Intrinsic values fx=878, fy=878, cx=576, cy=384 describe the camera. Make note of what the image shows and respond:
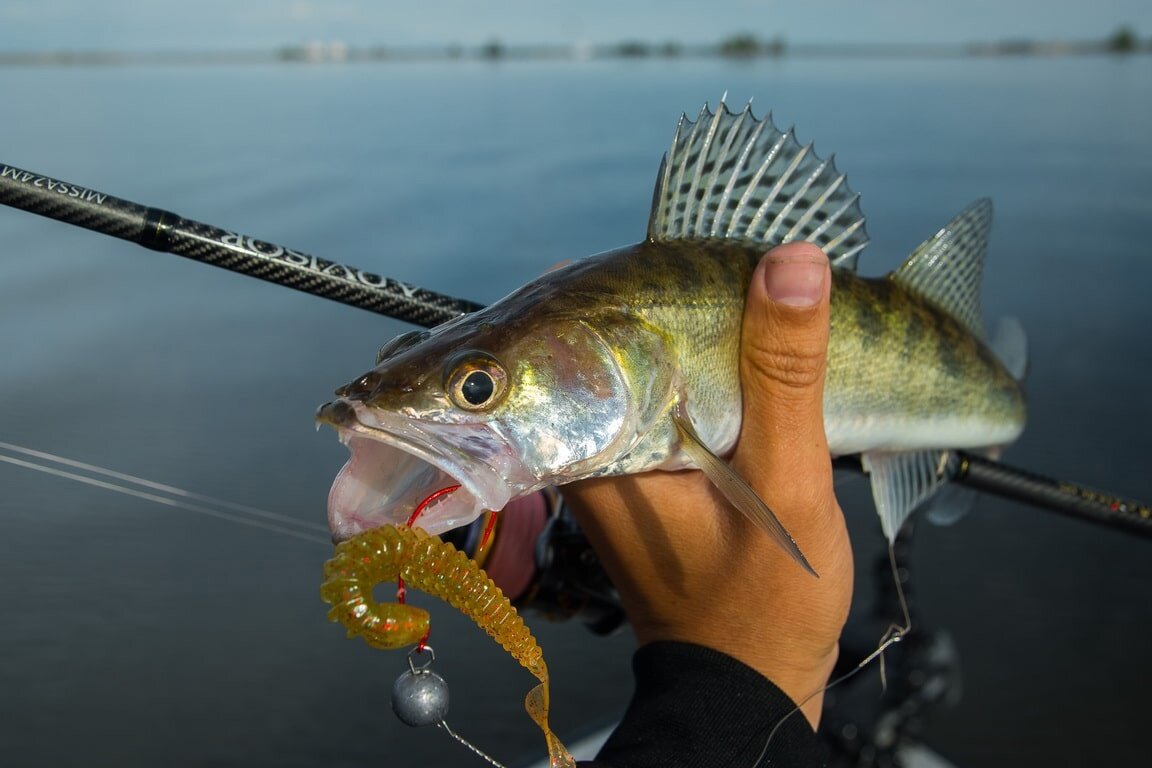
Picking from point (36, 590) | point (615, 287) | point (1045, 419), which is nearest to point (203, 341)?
point (36, 590)

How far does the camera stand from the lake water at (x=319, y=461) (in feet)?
12.2

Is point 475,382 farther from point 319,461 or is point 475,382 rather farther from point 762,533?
point 319,461

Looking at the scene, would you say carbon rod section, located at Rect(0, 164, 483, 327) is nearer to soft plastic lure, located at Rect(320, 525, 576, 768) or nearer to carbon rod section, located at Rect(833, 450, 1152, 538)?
soft plastic lure, located at Rect(320, 525, 576, 768)

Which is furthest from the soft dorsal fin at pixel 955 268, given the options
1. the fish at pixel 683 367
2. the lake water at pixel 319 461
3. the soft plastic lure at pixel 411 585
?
the lake water at pixel 319 461

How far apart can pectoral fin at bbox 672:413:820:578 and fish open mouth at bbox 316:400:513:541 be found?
18.1 inches

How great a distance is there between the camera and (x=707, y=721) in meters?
1.96

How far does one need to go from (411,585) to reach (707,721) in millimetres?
836

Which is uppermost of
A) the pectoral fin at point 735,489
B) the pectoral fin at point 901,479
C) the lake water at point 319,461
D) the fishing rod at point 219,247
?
the fishing rod at point 219,247

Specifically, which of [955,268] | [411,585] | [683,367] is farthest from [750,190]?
[411,585]

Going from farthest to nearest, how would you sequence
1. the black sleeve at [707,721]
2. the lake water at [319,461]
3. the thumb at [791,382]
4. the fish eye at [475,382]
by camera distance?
1. the lake water at [319,461]
2. the thumb at [791,382]
3. the black sleeve at [707,721]
4. the fish eye at [475,382]

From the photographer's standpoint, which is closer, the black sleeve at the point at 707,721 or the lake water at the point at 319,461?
the black sleeve at the point at 707,721

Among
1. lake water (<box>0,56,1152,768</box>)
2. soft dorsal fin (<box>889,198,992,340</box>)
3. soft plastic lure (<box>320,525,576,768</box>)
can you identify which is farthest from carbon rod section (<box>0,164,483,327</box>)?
lake water (<box>0,56,1152,768</box>)

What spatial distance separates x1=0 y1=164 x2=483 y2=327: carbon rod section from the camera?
2088 millimetres

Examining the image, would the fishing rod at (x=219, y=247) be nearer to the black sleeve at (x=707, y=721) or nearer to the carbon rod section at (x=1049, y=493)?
→ the black sleeve at (x=707, y=721)
